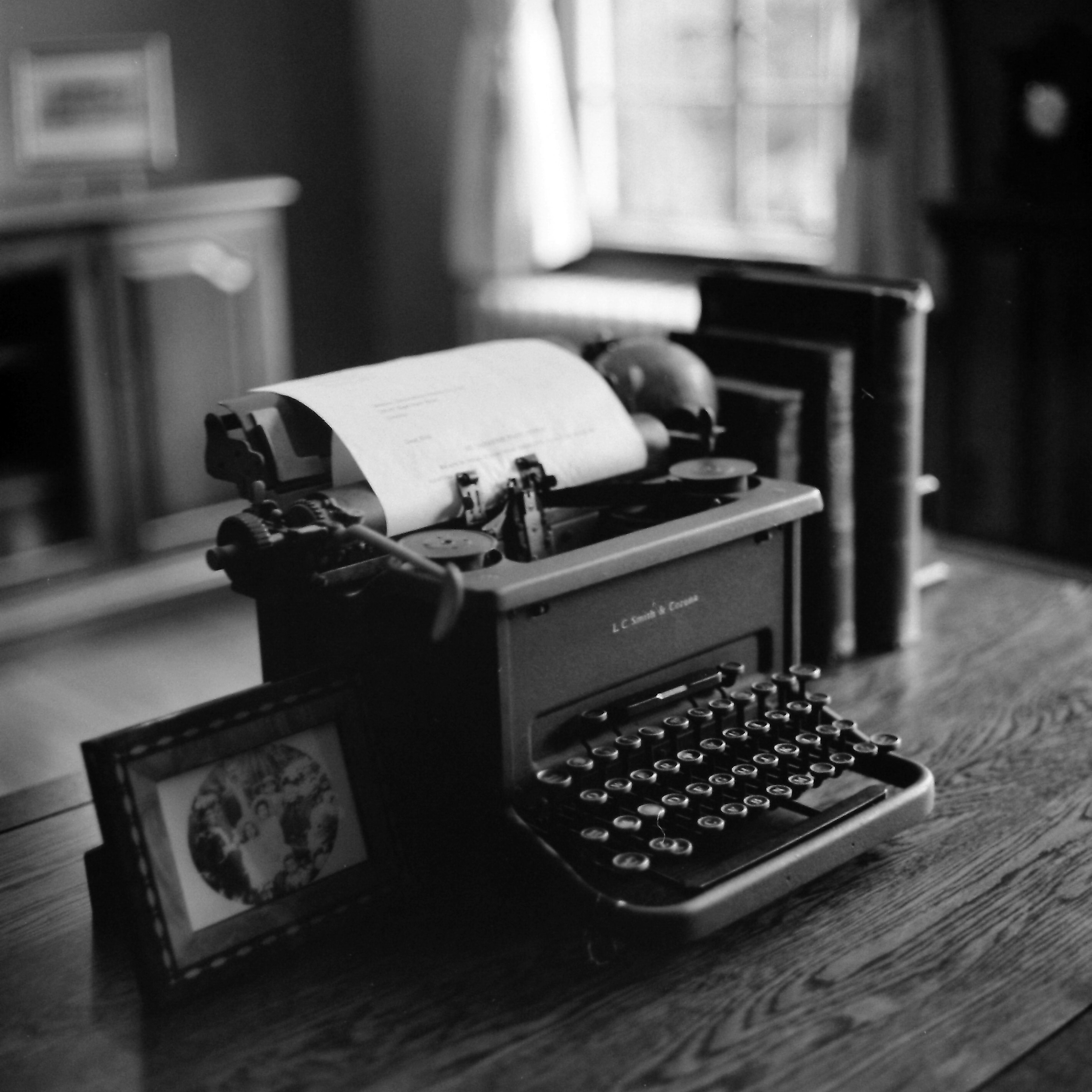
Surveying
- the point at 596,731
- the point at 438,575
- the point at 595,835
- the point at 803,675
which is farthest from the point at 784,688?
the point at 438,575

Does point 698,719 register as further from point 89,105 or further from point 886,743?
point 89,105

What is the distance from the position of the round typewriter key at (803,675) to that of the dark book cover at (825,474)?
13.3 inches

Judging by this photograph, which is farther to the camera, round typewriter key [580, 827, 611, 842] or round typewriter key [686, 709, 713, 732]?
round typewriter key [686, 709, 713, 732]

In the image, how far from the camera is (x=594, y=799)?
1.35 m

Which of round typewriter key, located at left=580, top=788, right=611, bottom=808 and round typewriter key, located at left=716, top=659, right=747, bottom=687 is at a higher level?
round typewriter key, located at left=716, top=659, right=747, bottom=687

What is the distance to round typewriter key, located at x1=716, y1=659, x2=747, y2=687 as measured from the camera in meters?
1.58

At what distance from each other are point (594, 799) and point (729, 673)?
293 mm

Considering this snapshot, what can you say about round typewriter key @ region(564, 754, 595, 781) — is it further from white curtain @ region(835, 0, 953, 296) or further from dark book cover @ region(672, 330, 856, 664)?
white curtain @ region(835, 0, 953, 296)

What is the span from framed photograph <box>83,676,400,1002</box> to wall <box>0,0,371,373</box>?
4306 mm

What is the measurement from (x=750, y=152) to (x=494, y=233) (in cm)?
96

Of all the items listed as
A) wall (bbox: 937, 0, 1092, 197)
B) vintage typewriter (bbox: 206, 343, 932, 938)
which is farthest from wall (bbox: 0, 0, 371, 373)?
vintage typewriter (bbox: 206, 343, 932, 938)

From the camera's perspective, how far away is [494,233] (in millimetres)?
5375

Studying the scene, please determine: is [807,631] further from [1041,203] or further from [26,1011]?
A: [1041,203]

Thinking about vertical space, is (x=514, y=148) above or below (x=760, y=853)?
above
